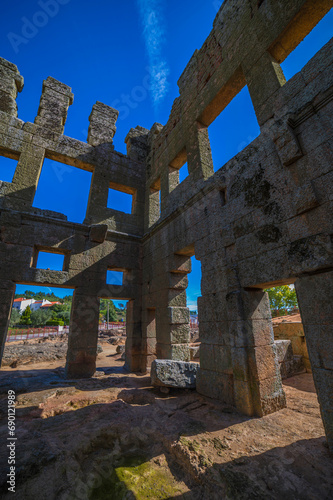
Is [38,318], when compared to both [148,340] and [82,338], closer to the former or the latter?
[82,338]

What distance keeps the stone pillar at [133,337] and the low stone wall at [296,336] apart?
4.99m

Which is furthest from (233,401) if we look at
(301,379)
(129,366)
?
(129,366)

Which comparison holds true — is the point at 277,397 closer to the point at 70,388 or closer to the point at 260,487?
the point at 260,487

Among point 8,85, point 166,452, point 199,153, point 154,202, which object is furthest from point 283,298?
point 8,85

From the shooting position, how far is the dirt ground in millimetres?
1993

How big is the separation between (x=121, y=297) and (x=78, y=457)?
511cm

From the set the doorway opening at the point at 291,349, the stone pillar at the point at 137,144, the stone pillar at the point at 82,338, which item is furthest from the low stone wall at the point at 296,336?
the stone pillar at the point at 137,144

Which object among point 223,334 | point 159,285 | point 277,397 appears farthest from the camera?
point 159,285

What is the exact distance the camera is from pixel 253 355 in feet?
11.7

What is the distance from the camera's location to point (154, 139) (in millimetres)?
9086

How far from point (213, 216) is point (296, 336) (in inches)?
211

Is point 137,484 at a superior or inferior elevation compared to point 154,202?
inferior

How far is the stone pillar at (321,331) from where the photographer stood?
99.0 inches

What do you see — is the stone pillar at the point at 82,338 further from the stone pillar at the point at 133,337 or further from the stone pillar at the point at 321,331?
the stone pillar at the point at 321,331
